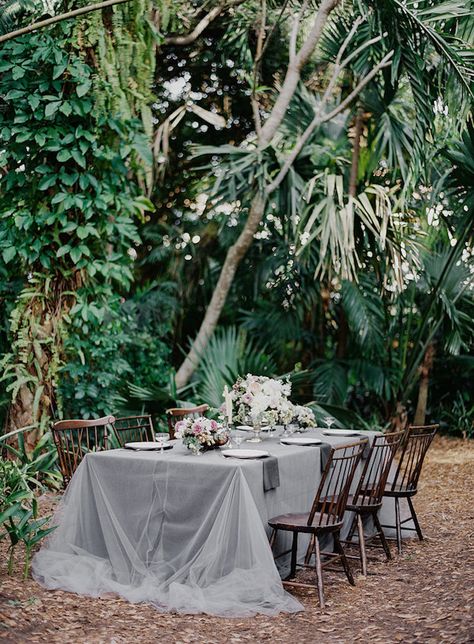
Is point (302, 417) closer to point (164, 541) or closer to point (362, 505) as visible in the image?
point (362, 505)

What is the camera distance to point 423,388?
11.7 meters

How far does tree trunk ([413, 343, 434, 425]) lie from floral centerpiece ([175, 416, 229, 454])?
714cm

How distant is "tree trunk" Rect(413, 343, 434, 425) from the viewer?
1158 cm

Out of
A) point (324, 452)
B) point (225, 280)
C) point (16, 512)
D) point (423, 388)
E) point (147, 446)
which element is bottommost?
point (423, 388)

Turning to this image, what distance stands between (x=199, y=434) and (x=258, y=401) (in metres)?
0.70

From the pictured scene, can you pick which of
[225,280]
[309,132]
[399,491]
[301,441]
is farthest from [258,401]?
[309,132]

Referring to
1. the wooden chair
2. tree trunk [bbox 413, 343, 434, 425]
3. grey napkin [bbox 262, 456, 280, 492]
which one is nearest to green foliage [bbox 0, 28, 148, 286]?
the wooden chair

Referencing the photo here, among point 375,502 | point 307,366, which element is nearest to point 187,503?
point 375,502

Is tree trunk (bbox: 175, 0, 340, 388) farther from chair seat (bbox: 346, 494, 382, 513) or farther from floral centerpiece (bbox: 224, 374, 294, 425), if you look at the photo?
chair seat (bbox: 346, 494, 382, 513)

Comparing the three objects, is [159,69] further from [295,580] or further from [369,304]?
[295,580]

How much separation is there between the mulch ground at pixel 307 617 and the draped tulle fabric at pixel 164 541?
3.9 inches

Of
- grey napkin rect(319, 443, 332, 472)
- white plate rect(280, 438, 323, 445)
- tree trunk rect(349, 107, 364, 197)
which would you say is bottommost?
grey napkin rect(319, 443, 332, 472)

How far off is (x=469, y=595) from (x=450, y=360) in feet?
26.3

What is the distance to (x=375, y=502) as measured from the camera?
17.8 ft
